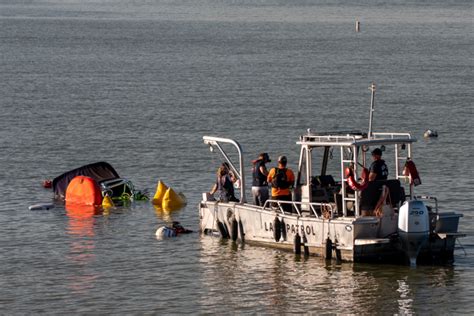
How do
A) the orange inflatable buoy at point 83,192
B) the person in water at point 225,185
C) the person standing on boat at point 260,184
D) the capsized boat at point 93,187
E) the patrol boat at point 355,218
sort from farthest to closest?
the capsized boat at point 93,187 → the orange inflatable buoy at point 83,192 → the person in water at point 225,185 → the person standing on boat at point 260,184 → the patrol boat at point 355,218

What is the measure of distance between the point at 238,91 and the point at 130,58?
3593 cm

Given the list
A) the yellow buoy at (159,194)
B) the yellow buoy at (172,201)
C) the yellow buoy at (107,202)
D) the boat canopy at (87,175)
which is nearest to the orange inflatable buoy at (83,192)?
the yellow buoy at (107,202)

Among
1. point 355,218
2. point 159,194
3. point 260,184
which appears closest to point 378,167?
point 355,218

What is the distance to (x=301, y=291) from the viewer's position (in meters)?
29.5

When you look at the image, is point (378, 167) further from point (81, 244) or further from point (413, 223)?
point (81, 244)

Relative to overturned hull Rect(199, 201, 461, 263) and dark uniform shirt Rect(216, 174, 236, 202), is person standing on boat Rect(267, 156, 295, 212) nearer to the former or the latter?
overturned hull Rect(199, 201, 461, 263)

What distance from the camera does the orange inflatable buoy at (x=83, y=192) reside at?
41719 mm

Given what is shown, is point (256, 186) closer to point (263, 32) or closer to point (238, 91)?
point (238, 91)

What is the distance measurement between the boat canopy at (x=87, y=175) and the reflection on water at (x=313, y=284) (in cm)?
1113

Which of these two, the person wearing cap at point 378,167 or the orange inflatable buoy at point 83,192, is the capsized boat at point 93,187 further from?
the person wearing cap at point 378,167

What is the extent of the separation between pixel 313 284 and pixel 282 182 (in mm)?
3635

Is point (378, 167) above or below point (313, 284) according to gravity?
above

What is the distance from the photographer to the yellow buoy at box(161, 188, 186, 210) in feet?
134

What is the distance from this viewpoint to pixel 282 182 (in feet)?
107
